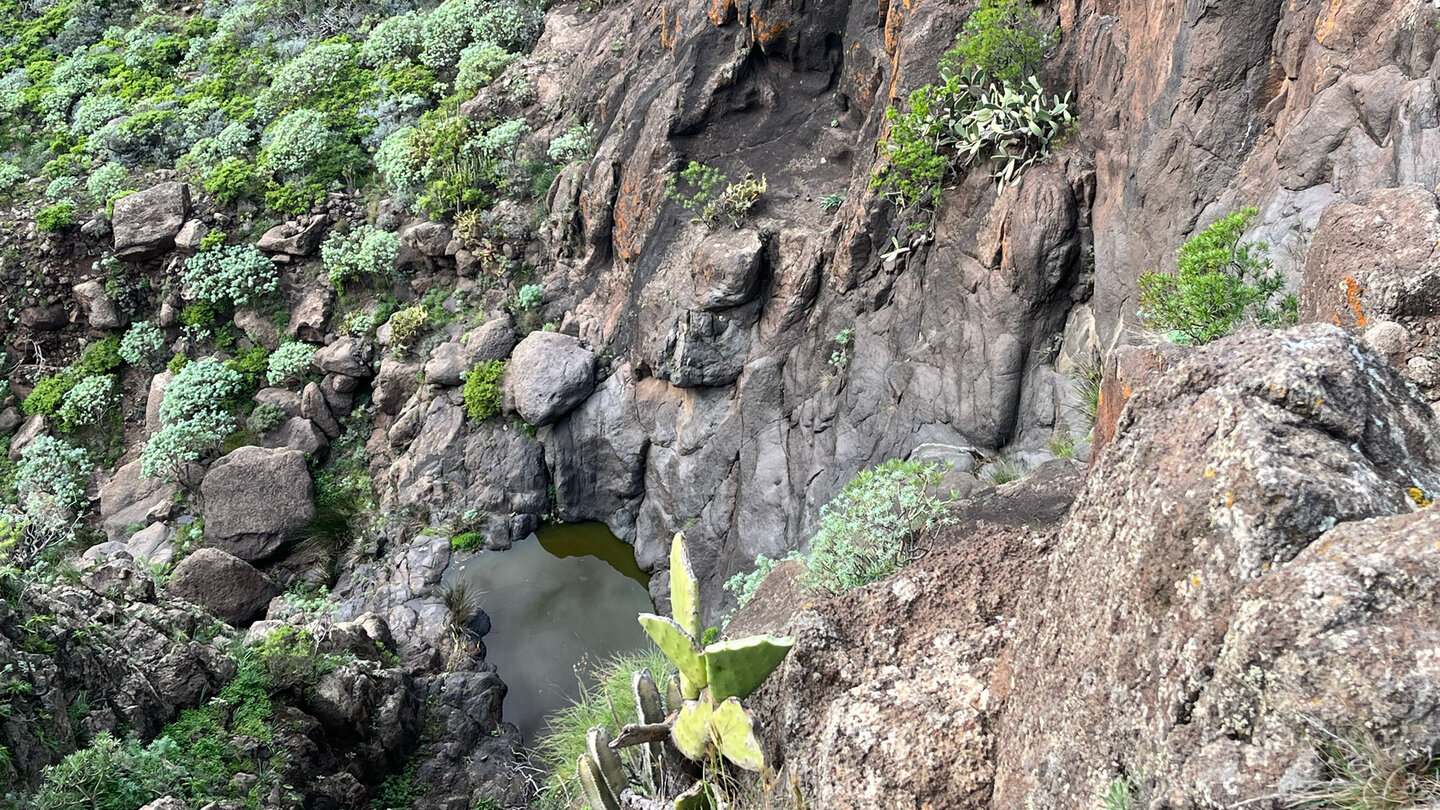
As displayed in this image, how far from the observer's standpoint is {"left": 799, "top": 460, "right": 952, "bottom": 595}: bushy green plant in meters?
4.66

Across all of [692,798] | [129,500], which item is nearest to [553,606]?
[129,500]

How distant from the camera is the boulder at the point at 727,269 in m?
10.3

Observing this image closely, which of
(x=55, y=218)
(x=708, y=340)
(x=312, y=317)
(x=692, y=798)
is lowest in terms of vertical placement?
(x=312, y=317)

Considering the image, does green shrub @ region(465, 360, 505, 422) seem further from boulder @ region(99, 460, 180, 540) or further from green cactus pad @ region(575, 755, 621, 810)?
green cactus pad @ region(575, 755, 621, 810)

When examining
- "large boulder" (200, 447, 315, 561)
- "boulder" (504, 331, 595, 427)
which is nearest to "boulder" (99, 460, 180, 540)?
"large boulder" (200, 447, 315, 561)

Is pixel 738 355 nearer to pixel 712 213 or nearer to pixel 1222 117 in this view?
pixel 712 213

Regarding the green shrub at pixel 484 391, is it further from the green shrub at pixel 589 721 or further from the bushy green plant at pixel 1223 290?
A: the bushy green plant at pixel 1223 290

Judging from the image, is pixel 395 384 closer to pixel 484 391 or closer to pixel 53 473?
pixel 484 391

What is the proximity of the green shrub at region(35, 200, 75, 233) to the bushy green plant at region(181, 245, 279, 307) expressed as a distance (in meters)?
2.71

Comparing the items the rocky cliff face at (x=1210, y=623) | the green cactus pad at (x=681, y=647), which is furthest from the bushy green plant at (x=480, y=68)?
the rocky cliff face at (x=1210, y=623)

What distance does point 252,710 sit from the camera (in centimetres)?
670

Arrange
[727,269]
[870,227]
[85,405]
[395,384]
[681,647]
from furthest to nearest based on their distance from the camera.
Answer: [85,405] → [395,384] → [727,269] → [870,227] → [681,647]

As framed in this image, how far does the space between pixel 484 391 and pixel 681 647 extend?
930 cm

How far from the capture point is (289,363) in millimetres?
14156
